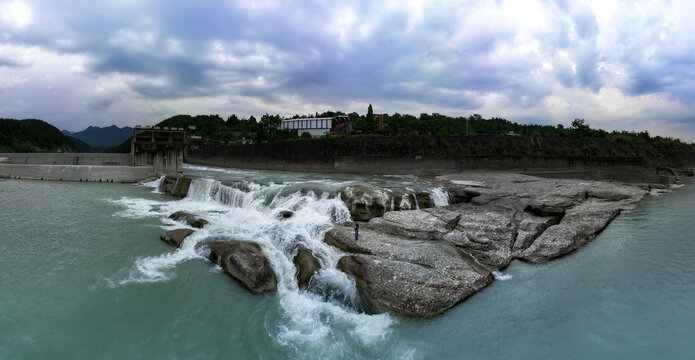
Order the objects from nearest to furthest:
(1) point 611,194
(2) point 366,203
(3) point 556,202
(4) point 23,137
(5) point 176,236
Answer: (5) point 176,236 → (3) point 556,202 → (2) point 366,203 → (1) point 611,194 → (4) point 23,137

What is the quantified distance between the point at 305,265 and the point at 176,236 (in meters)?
5.69

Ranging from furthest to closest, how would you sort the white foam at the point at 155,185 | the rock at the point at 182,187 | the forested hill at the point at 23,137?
1. the forested hill at the point at 23,137
2. the white foam at the point at 155,185
3. the rock at the point at 182,187

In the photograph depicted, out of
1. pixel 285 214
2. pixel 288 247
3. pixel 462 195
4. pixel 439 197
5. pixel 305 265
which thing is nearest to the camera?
pixel 305 265

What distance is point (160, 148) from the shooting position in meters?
32.0

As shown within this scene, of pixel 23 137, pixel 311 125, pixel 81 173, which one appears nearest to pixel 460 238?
pixel 81 173

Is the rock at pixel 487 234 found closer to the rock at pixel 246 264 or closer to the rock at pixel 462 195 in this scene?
the rock at pixel 462 195

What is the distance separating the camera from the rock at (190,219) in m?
13.7

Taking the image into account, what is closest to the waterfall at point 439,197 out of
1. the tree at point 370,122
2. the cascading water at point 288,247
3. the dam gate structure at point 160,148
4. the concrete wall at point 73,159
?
the cascading water at point 288,247

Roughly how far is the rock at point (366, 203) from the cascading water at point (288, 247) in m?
0.39

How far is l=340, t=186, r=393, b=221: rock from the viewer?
14761 millimetres

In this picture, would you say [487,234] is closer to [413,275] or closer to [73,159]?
[413,275]

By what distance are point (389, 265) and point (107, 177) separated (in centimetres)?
2862

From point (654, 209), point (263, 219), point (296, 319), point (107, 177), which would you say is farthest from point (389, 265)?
point (107, 177)

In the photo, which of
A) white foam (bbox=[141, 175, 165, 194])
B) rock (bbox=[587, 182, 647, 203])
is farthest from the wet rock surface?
white foam (bbox=[141, 175, 165, 194])
